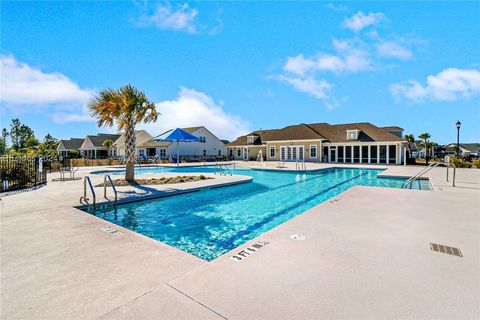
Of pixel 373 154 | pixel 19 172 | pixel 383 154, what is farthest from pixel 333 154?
pixel 19 172

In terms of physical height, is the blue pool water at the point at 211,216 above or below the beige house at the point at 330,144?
below

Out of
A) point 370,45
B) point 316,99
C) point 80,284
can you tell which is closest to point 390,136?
point 316,99

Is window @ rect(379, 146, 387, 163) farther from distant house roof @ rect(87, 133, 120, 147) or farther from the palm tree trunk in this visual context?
distant house roof @ rect(87, 133, 120, 147)

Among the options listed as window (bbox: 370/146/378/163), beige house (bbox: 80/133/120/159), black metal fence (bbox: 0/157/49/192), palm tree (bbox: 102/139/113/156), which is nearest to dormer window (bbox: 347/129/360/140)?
window (bbox: 370/146/378/163)

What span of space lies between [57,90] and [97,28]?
30.5 feet

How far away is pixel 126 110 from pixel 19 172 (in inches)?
189

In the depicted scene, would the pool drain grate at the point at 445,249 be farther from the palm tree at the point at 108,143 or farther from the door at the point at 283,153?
the palm tree at the point at 108,143

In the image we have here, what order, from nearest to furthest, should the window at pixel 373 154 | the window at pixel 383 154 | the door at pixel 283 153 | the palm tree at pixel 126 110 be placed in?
1. the palm tree at pixel 126 110
2. the window at pixel 383 154
3. the window at pixel 373 154
4. the door at pixel 283 153

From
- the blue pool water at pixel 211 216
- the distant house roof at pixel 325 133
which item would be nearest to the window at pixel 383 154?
the distant house roof at pixel 325 133

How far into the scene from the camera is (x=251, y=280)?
2.45 meters

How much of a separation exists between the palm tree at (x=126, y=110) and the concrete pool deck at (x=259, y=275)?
22.7ft

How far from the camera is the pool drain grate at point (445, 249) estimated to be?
3121 millimetres

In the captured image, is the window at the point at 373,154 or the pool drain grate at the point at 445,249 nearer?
the pool drain grate at the point at 445,249

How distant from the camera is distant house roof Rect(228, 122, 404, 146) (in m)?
26.2
